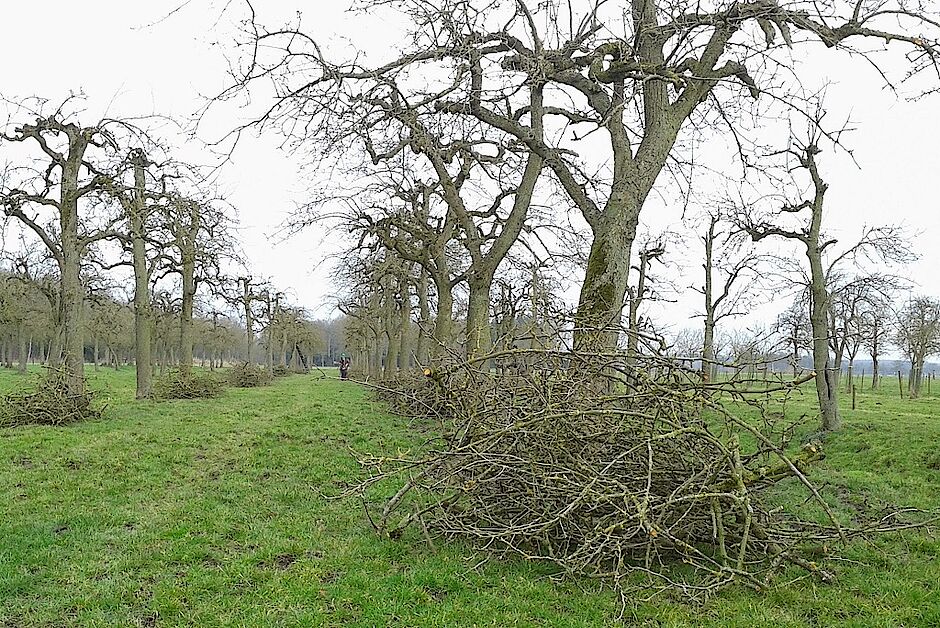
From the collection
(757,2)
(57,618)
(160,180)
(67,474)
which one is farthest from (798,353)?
(160,180)

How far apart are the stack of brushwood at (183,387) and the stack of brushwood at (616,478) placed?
1585 cm

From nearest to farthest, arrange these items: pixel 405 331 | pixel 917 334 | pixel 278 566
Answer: pixel 278 566, pixel 405 331, pixel 917 334

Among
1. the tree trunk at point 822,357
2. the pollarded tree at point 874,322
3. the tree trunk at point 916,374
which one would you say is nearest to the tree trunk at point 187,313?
the tree trunk at point 822,357

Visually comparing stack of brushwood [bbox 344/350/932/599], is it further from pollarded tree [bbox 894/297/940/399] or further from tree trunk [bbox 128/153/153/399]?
pollarded tree [bbox 894/297/940/399]

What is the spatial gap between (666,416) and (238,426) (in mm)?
10178

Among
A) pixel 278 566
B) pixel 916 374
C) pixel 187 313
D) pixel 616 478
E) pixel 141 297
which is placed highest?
pixel 141 297

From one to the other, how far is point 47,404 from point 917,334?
29793 mm

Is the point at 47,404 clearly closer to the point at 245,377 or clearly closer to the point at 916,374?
the point at 245,377

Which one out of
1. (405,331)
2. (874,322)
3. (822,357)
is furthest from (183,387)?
(874,322)

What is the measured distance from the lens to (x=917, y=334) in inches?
1115

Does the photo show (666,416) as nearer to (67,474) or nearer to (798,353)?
(798,353)

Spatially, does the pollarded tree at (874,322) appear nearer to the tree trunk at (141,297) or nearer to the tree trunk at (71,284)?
the tree trunk at (141,297)

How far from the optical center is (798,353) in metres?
5.66

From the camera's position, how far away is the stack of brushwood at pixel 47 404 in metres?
12.3
